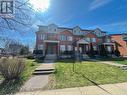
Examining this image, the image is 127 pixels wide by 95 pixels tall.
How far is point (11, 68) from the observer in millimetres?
8867

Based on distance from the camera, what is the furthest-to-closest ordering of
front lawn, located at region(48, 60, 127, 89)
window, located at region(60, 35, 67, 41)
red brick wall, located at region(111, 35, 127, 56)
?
red brick wall, located at region(111, 35, 127, 56) < window, located at region(60, 35, 67, 41) < front lawn, located at region(48, 60, 127, 89)

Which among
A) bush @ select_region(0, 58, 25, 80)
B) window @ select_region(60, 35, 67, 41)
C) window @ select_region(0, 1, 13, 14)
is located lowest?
bush @ select_region(0, 58, 25, 80)

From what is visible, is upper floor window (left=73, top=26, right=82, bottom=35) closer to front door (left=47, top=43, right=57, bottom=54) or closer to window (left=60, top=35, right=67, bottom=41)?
window (left=60, top=35, right=67, bottom=41)

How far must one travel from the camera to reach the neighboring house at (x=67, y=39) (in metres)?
30.0

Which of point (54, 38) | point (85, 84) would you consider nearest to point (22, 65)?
point (85, 84)

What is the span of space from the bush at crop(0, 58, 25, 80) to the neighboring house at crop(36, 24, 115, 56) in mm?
18614

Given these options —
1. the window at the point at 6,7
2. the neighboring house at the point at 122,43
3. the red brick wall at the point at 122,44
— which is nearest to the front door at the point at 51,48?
the neighboring house at the point at 122,43

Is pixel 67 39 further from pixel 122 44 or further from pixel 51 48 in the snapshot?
pixel 122 44

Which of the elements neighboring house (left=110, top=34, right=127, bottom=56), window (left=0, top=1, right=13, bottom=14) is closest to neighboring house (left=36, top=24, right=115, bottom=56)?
neighboring house (left=110, top=34, right=127, bottom=56)

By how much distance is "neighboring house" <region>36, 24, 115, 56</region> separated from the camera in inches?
1181

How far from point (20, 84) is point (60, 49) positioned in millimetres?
23472

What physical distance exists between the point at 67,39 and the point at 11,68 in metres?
24.5

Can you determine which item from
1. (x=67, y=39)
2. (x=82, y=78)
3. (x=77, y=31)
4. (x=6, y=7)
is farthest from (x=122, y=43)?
(x=6, y=7)

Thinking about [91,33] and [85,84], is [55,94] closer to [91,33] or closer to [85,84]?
[85,84]
